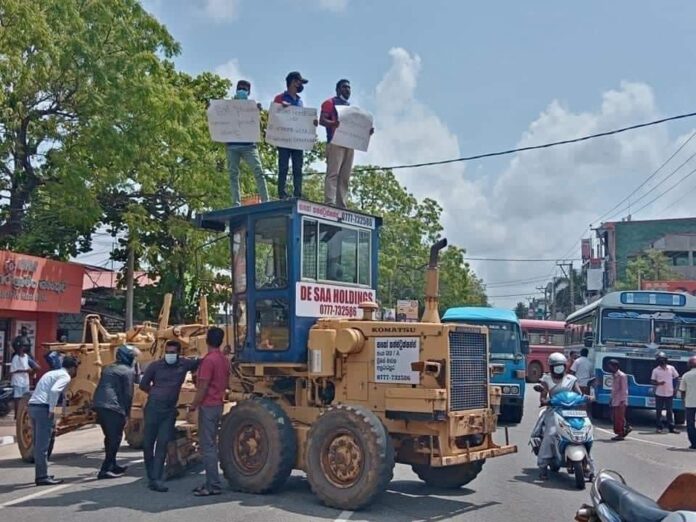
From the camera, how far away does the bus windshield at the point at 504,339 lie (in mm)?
19297

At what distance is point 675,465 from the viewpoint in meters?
13.3

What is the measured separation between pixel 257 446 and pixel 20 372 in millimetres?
8851

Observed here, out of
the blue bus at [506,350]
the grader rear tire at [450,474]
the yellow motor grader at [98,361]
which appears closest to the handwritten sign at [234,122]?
the yellow motor grader at [98,361]

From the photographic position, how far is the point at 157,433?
10203mm

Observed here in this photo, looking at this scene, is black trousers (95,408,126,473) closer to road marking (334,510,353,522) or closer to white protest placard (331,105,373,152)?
road marking (334,510,353,522)

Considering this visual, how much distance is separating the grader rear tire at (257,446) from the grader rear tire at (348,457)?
41cm

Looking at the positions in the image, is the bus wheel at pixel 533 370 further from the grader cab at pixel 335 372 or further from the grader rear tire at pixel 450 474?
the grader rear tire at pixel 450 474

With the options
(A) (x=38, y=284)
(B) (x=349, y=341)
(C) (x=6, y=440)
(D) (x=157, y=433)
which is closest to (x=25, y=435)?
(C) (x=6, y=440)

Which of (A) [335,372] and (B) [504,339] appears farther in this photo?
(B) [504,339]

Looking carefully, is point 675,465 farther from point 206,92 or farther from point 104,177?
point 206,92

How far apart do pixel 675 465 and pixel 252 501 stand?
7436mm

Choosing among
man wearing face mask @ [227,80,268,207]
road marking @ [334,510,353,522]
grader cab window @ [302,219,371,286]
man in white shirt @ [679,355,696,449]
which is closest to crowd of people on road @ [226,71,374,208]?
man wearing face mask @ [227,80,268,207]

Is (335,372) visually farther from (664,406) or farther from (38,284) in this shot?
(38,284)

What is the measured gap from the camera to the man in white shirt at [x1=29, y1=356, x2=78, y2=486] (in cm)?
1052
